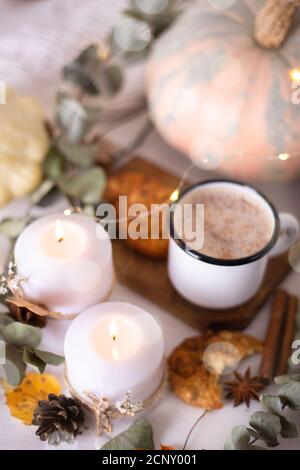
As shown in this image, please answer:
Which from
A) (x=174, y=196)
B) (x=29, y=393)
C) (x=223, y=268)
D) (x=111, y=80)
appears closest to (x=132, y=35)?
(x=111, y=80)

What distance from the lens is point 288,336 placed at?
0.76 meters

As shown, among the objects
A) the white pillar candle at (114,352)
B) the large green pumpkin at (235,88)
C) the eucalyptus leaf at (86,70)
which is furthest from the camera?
the eucalyptus leaf at (86,70)

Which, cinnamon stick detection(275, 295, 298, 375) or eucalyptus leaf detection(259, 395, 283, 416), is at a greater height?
eucalyptus leaf detection(259, 395, 283, 416)

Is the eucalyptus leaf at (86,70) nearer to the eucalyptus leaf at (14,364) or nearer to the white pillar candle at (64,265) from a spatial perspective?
the white pillar candle at (64,265)

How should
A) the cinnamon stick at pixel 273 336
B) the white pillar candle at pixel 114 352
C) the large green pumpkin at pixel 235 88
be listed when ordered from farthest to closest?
the large green pumpkin at pixel 235 88, the cinnamon stick at pixel 273 336, the white pillar candle at pixel 114 352

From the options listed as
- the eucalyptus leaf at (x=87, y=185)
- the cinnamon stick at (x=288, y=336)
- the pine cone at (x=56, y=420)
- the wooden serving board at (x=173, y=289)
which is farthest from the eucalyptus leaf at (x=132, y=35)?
the pine cone at (x=56, y=420)

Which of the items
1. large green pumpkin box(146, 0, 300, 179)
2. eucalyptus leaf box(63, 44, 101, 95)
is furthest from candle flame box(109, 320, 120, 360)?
eucalyptus leaf box(63, 44, 101, 95)

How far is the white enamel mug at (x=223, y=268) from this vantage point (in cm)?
70

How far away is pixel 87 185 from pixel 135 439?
345mm

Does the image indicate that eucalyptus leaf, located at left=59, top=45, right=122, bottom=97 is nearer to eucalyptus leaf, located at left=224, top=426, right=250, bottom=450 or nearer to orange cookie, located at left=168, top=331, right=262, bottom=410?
orange cookie, located at left=168, top=331, right=262, bottom=410

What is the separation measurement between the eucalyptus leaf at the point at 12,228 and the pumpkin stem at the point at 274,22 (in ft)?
1.26

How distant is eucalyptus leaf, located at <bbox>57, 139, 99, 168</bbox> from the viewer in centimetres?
90

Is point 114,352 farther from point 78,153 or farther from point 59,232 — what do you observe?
point 78,153

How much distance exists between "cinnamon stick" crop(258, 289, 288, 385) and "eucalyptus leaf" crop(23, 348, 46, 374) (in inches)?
9.6
